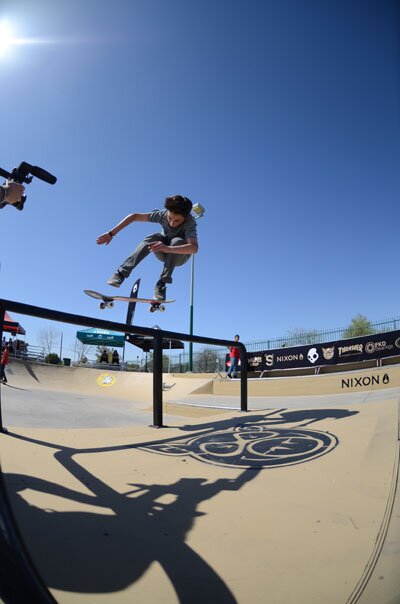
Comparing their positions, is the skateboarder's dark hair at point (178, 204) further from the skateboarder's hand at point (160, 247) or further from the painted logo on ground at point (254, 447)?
the painted logo on ground at point (254, 447)

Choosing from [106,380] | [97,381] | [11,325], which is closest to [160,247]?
[11,325]

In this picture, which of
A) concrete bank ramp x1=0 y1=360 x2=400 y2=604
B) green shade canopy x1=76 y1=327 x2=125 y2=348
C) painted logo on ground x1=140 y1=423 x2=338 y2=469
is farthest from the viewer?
green shade canopy x1=76 y1=327 x2=125 y2=348

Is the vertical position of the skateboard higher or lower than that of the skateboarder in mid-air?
lower

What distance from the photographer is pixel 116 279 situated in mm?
3699

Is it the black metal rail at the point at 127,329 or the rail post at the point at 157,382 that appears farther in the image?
the rail post at the point at 157,382

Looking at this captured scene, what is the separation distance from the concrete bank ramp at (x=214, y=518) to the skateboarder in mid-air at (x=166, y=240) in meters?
1.87

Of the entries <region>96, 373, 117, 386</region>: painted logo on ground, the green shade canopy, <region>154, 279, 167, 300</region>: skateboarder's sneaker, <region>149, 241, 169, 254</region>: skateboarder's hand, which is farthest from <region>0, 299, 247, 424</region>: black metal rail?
the green shade canopy

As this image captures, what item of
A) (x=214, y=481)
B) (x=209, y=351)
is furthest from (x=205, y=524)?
(x=209, y=351)

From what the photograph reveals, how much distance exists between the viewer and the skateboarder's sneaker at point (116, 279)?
12.1 feet

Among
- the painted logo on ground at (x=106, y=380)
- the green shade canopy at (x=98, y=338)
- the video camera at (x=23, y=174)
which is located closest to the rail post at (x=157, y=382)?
the video camera at (x=23, y=174)

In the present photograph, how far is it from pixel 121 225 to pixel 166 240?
56 cm

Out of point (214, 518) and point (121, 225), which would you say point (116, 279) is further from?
point (214, 518)

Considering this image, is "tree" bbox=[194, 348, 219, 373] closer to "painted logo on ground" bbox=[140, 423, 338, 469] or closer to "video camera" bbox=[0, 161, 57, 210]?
"painted logo on ground" bbox=[140, 423, 338, 469]

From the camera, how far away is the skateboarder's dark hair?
3256mm
